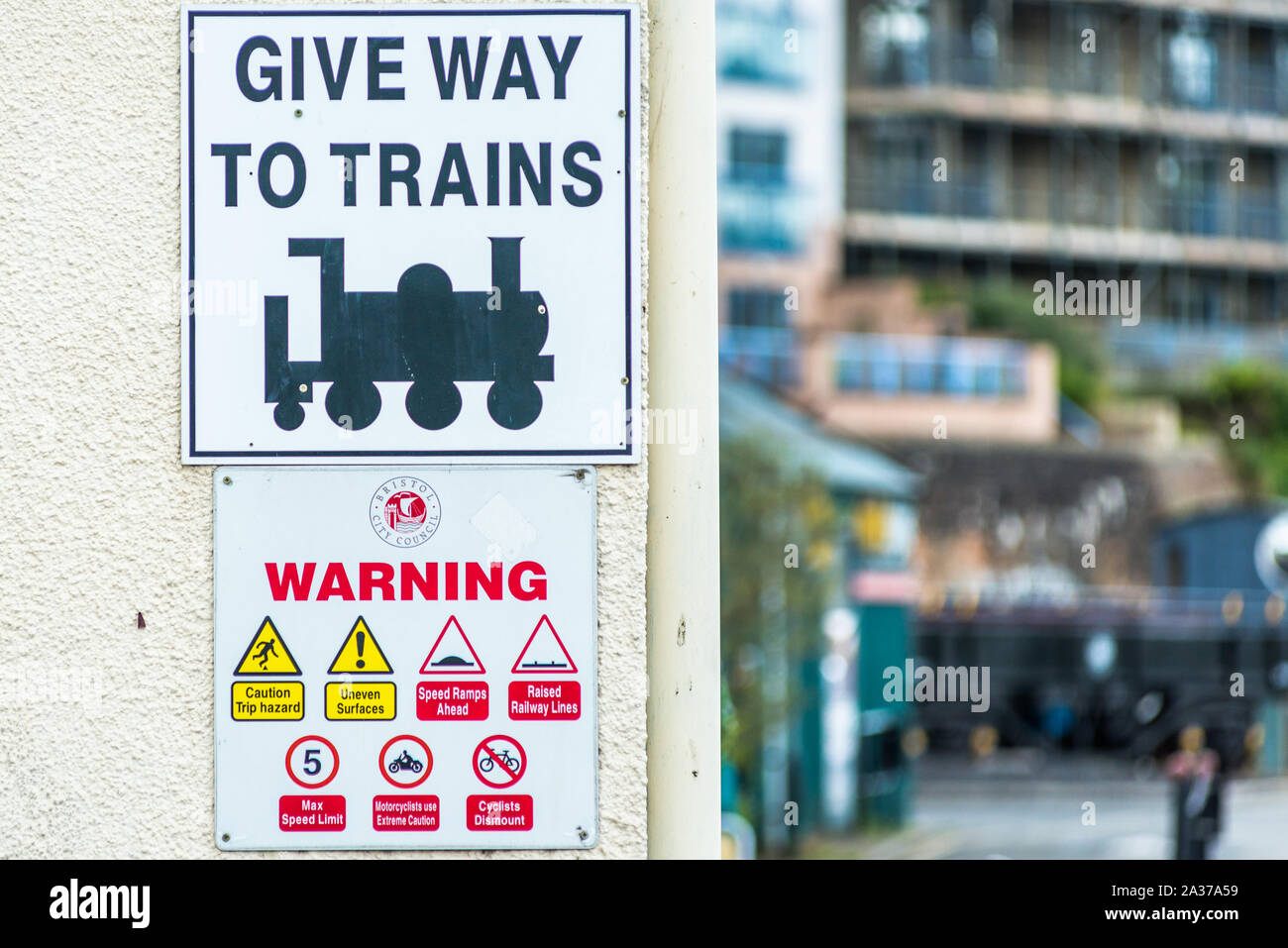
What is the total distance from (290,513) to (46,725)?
0.46 metres

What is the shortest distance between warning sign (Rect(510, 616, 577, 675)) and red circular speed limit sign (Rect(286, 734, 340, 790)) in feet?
0.95

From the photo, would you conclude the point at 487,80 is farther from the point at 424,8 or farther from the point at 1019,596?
the point at 1019,596

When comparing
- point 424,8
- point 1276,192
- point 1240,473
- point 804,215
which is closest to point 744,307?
point 804,215

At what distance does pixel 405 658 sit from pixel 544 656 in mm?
202

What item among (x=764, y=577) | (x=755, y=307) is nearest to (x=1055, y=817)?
(x=764, y=577)

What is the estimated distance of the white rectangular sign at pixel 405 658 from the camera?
219 cm

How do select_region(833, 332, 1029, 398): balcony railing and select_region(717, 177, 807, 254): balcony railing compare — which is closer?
select_region(833, 332, 1029, 398): balcony railing

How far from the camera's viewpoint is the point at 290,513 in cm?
222

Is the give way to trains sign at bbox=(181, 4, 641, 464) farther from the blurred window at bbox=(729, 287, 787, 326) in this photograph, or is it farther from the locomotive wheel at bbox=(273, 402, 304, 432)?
the blurred window at bbox=(729, 287, 787, 326)

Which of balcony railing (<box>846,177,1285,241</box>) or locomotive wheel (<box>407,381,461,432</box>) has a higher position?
balcony railing (<box>846,177,1285,241</box>)

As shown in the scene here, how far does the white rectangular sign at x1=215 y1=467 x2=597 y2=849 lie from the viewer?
219 centimetres

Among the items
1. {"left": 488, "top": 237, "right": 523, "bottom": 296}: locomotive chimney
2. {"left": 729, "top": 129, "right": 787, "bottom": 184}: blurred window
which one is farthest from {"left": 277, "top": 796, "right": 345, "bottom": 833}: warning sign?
{"left": 729, "top": 129, "right": 787, "bottom": 184}: blurred window

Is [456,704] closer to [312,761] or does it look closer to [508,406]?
[312,761]
